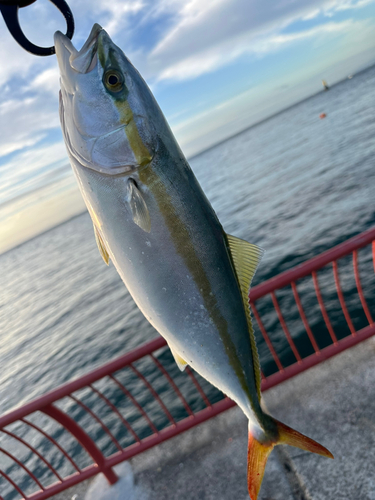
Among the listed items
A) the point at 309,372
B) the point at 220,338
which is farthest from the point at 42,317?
the point at 220,338

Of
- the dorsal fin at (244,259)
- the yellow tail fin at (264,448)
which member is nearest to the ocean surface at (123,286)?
the yellow tail fin at (264,448)

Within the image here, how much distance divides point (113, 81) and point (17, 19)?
1.37 ft

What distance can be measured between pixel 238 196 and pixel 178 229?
30.0 meters

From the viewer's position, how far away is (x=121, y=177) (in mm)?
1400

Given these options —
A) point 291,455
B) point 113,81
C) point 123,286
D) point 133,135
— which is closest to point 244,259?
point 133,135

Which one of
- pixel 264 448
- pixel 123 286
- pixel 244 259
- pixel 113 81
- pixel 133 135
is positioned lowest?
pixel 123 286

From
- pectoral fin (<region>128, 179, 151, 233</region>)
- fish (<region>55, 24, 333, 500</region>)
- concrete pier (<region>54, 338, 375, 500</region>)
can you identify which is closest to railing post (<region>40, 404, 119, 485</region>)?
concrete pier (<region>54, 338, 375, 500</region>)

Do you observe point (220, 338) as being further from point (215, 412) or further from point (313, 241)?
point (313, 241)

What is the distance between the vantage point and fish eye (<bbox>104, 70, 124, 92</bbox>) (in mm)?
1428

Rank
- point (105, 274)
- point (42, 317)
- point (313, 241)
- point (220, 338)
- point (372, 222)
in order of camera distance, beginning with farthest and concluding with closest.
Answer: point (105, 274) → point (42, 317) → point (313, 241) → point (372, 222) → point (220, 338)

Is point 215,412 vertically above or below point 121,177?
below

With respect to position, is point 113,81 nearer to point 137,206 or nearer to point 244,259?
point 137,206

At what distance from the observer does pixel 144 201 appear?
1.42 meters

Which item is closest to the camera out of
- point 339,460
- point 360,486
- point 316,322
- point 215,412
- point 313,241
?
point 360,486
